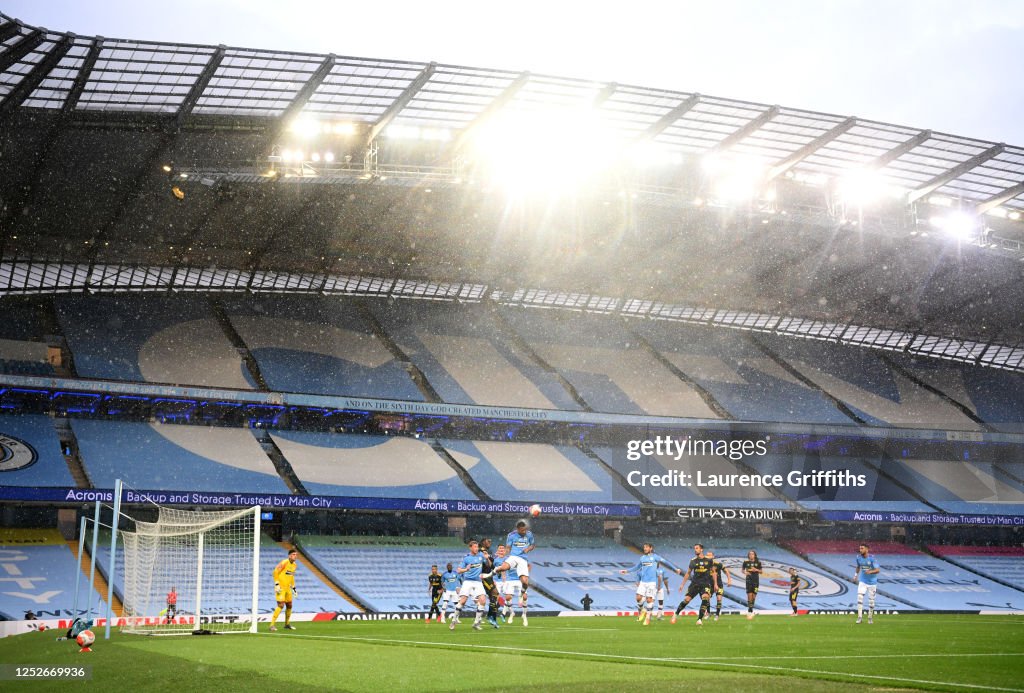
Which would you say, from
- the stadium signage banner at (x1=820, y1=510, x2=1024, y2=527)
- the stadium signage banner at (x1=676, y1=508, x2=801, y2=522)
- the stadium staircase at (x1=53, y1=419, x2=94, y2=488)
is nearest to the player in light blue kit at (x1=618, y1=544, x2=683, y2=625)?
the stadium signage banner at (x1=676, y1=508, x2=801, y2=522)

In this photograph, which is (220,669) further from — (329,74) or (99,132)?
(99,132)

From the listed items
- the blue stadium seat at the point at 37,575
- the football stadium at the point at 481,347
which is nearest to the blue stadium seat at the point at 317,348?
the football stadium at the point at 481,347

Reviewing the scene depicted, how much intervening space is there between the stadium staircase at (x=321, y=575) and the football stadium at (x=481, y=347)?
0.15 meters

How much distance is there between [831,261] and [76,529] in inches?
1484

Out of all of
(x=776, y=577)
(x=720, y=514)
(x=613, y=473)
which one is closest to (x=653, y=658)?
(x=720, y=514)

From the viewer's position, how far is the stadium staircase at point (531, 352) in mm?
51219

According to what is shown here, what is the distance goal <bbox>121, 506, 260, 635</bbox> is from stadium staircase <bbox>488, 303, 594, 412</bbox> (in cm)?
1758

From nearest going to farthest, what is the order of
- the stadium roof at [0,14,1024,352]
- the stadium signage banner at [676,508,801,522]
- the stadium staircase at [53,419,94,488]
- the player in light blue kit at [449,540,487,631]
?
1. the player in light blue kit at [449,540,487,631]
2. the stadium roof at [0,14,1024,352]
3. the stadium staircase at [53,419,94,488]
4. the stadium signage banner at [676,508,801,522]

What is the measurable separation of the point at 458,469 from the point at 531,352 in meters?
11.0

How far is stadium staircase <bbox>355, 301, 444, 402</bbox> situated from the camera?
48.5 metres

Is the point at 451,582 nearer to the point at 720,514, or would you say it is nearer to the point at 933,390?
the point at 720,514

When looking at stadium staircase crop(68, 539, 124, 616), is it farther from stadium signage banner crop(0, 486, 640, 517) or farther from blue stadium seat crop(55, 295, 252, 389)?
blue stadium seat crop(55, 295, 252, 389)

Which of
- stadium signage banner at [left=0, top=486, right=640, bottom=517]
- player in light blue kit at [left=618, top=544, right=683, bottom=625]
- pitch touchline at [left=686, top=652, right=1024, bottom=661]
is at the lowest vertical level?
pitch touchline at [left=686, top=652, right=1024, bottom=661]

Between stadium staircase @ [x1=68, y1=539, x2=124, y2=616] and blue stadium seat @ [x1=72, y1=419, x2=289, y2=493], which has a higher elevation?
blue stadium seat @ [x1=72, y1=419, x2=289, y2=493]
